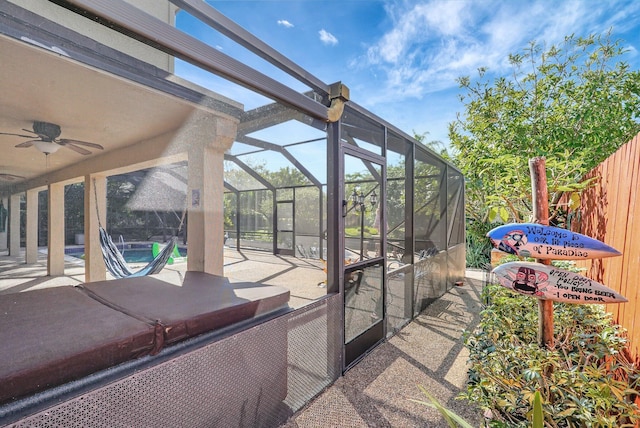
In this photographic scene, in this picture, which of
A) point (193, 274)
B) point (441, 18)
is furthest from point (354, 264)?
point (441, 18)

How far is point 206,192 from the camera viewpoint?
349 cm

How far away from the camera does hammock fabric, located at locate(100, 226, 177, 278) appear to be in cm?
460

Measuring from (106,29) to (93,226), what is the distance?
455 cm

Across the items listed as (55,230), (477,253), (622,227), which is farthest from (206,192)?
(477,253)

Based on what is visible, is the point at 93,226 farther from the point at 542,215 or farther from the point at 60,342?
the point at 542,215

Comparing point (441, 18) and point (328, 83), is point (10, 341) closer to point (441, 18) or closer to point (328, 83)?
point (328, 83)

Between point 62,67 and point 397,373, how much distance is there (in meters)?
3.86

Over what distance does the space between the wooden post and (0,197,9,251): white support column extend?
8920 mm

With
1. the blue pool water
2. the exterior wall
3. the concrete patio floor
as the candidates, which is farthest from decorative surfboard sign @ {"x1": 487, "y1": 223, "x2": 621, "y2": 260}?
the blue pool water

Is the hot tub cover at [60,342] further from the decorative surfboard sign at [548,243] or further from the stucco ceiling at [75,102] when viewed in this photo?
the decorative surfboard sign at [548,243]

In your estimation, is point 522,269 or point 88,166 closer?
point 522,269

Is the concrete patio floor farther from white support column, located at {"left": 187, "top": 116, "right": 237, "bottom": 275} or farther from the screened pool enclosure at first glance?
white support column, located at {"left": 187, "top": 116, "right": 237, "bottom": 275}

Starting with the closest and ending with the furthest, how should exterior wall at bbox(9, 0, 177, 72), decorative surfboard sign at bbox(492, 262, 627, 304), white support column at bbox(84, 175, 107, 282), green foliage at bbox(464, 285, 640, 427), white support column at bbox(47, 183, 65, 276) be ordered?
green foliage at bbox(464, 285, 640, 427) < decorative surfboard sign at bbox(492, 262, 627, 304) < exterior wall at bbox(9, 0, 177, 72) < white support column at bbox(84, 175, 107, 282) < white support column at bbox(47, 183, 65, 276)

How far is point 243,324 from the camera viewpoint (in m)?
1.88
